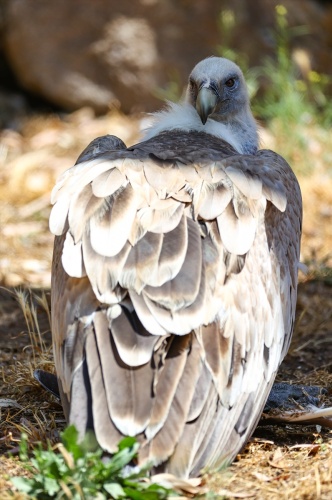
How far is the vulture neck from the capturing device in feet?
15.5

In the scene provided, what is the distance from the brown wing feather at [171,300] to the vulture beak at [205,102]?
99 cm

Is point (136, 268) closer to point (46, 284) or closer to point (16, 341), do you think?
point (16, 341)

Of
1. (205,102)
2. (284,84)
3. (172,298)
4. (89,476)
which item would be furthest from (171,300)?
(284,84)

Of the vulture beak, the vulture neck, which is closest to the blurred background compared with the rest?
the vulture neck

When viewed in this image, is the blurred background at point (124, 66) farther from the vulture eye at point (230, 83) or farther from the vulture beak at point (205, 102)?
the vulture beak at point (205, 102)

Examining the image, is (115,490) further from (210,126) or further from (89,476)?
(210,126)

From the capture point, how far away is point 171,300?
122 inches

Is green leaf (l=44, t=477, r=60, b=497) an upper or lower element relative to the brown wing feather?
lower

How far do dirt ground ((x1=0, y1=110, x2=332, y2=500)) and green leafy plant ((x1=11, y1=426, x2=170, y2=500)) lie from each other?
0.79 feet

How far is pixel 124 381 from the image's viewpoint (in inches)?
118

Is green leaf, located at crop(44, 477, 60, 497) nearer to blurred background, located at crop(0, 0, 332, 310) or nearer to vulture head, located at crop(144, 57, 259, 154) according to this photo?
vulture head, located at crop(144, 57, 259, 154)

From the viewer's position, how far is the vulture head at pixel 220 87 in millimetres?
5059

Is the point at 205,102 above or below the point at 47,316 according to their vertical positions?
above

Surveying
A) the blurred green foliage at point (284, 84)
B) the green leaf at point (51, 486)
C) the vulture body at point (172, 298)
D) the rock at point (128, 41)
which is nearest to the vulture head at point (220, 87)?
the vulture body at point (172, 298)
